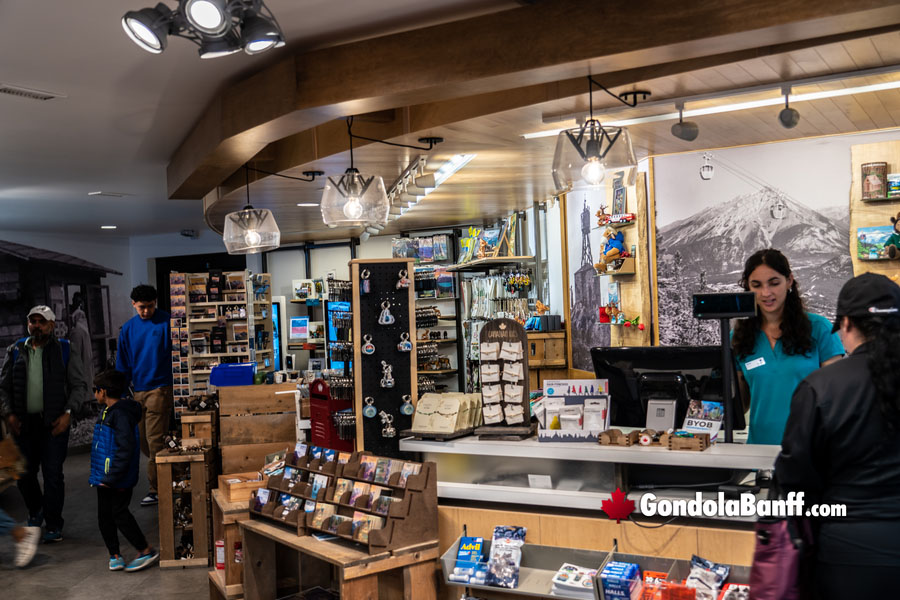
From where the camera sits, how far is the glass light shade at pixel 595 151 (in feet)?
12.8

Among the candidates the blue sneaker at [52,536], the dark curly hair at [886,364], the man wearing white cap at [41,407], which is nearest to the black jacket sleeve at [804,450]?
the dark curly hair at [886,364]

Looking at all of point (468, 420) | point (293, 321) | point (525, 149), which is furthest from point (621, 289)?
point (293, 321)

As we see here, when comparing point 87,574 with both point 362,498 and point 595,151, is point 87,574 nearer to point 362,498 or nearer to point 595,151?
point 362,498

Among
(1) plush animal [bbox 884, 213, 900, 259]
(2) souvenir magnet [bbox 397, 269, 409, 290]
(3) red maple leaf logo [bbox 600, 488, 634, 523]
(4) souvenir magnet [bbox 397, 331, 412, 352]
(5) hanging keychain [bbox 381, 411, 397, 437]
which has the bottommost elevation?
(3) red maple leaf logo [bbox 600, 488, 634, 523]

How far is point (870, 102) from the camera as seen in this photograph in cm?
489

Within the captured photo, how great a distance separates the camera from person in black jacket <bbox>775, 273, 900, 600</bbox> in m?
2.07

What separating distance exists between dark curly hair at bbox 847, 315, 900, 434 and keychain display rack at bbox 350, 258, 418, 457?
9.02 ft

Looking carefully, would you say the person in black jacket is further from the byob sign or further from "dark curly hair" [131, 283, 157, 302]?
"dark curly hair" [131, 283, 157, 302]

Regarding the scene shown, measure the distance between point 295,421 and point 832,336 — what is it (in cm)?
333

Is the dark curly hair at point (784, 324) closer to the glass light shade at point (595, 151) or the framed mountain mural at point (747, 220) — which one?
the glass light shade at point (595, 151)

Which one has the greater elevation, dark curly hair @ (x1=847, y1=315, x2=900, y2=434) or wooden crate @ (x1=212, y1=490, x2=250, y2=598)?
dark curly hair @ (x1=847, y1=315, x2=900, y2=434)

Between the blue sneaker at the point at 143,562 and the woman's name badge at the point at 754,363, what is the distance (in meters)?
4.49

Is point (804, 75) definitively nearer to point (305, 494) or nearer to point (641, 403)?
point (641, 403)

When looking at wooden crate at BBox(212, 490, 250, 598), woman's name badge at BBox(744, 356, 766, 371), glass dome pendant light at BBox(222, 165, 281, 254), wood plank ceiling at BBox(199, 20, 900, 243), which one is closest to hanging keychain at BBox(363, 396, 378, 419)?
wooden crate at BBox(212, 490, 250, 598)
